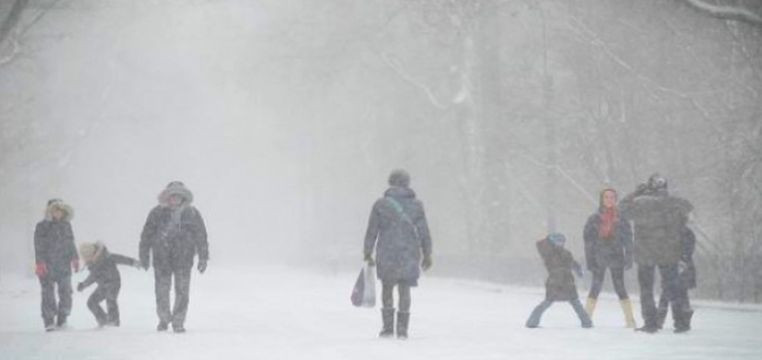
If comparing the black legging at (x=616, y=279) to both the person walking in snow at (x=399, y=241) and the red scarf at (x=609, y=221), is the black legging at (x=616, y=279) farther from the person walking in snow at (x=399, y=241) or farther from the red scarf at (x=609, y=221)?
the person walking in snow at (x=399, y=241)

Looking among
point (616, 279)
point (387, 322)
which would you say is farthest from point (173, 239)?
point (616, 279)

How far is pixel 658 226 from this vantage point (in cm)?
1316

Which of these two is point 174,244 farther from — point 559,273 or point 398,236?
point 559,273

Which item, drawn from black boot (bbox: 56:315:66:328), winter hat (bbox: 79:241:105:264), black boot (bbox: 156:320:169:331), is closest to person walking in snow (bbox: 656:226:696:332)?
black boot (bbox: 156:320:169:331)

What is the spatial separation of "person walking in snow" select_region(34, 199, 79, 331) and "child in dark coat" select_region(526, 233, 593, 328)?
6504mm

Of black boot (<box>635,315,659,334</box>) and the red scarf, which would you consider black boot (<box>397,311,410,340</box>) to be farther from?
the red scarf

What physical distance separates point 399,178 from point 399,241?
74 cm

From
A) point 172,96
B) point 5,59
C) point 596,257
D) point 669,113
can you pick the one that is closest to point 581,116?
point 669,113

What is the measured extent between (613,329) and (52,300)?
782 centimetres

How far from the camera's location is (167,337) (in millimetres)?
13094

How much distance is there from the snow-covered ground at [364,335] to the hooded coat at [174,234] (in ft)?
3.09

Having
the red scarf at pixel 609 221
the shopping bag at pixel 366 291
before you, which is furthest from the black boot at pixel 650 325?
the shopping bag at pixel 366 291

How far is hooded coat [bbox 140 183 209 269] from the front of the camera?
1379cm

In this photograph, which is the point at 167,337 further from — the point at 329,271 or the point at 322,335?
the point at 329,271
